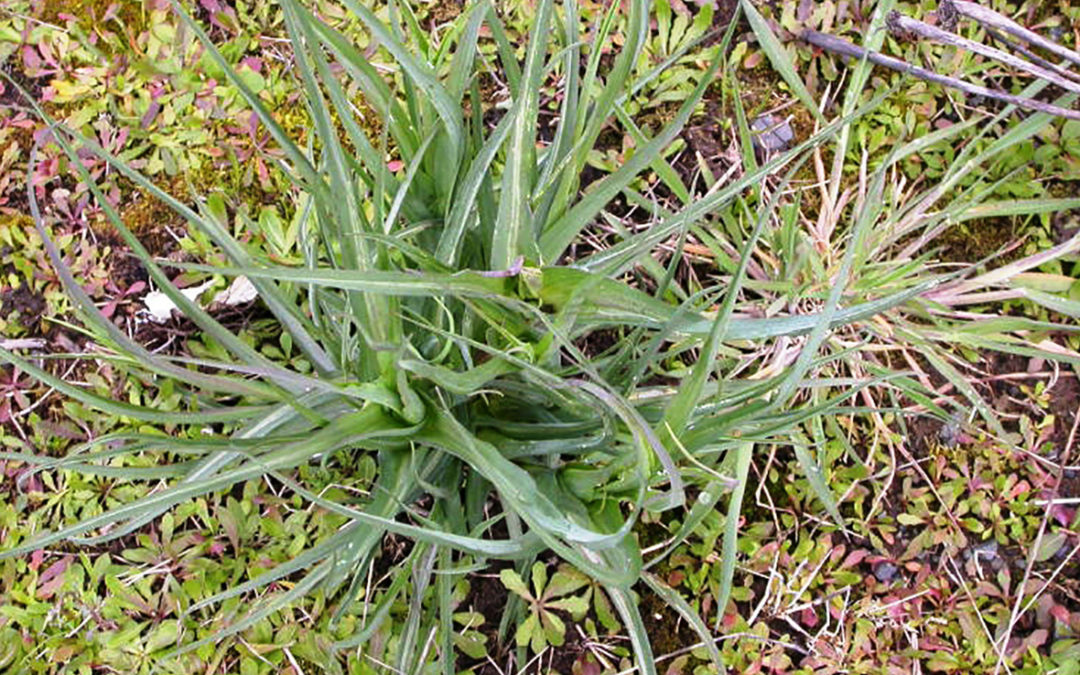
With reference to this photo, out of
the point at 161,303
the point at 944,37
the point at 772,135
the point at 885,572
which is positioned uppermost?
the point at 944,37

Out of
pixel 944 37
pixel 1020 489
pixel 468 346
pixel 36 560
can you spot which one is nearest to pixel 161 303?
pixel 36 560

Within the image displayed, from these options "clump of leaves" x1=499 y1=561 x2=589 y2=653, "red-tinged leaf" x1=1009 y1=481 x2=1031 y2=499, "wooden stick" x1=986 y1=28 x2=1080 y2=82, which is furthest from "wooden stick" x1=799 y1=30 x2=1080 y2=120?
"clump of leaves" x1=499 y1=561 x2=589 y2=653

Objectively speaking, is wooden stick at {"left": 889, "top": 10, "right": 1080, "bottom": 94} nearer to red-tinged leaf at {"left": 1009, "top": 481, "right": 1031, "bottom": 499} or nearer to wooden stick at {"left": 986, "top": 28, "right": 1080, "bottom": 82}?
wooden stick at {"left": 986, "top": 28, "right": 1080, "bottom": 82}

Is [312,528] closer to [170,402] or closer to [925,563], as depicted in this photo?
[170,402]

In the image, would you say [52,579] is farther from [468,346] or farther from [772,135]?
[772,135]

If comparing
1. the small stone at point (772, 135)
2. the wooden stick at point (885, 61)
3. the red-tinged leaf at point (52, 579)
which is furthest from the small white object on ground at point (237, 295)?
the wooden stick at point (885, 61)
